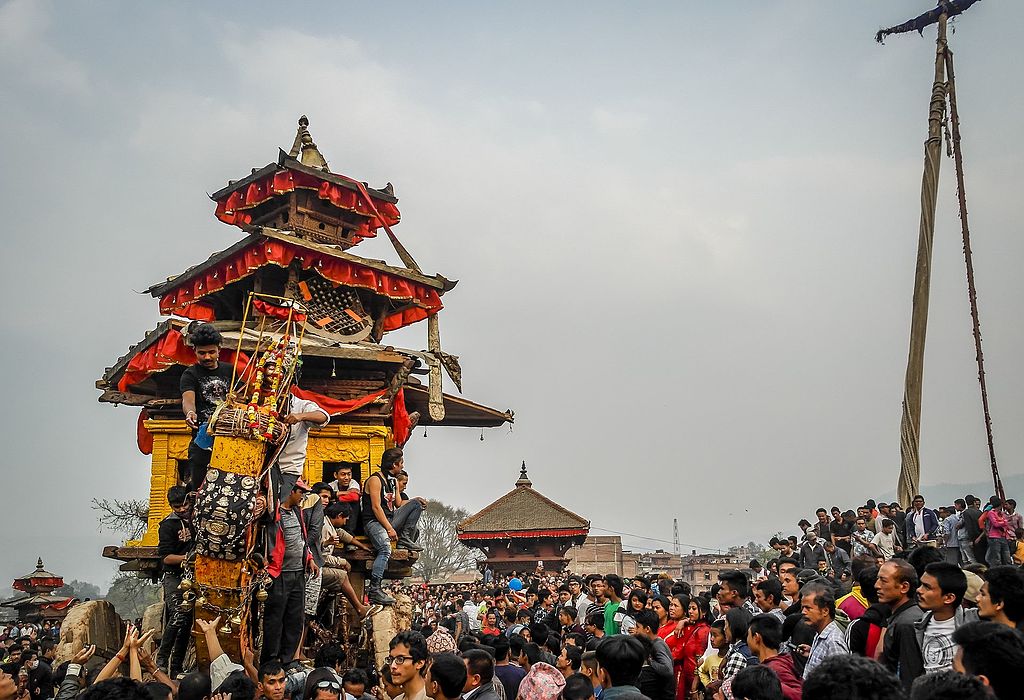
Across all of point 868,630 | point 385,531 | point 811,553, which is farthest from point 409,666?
point 811,553

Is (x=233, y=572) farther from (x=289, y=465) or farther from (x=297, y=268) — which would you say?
(x=297, y=268)

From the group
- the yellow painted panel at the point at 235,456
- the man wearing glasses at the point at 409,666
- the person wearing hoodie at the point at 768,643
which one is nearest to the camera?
the person wearing hoodie at the point at 768,643

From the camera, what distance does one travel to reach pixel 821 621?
623 cm

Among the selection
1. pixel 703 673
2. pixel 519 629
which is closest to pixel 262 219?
pixel 519 629

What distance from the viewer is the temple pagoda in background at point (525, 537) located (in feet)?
115

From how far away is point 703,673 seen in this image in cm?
765

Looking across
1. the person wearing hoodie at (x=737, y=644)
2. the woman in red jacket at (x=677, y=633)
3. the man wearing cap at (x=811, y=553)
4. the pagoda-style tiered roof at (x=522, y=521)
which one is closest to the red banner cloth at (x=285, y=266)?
the man wearing cap at (x=811, y=553)

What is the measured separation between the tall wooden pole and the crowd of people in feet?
16.1

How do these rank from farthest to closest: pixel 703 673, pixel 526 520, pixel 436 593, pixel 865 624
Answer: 1. pixel 526 520
2. pixel 436 593
3. pixel 703 673
4. pixel 865 624

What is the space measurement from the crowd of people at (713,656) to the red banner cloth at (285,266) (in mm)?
6768

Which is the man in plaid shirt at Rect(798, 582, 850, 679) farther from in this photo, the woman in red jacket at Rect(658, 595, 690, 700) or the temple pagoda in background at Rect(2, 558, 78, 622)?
the temple pagoda in background at Rect(2, 558, 78, 622)

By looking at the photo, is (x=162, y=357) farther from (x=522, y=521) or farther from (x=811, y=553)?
(x=522, y=521)

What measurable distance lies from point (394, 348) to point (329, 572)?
5.13m

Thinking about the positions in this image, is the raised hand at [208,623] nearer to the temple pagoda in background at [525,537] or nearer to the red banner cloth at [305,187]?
the red banner cloth at [305,187]
